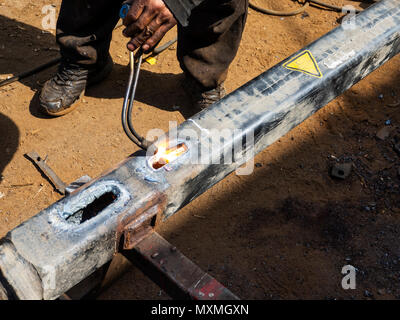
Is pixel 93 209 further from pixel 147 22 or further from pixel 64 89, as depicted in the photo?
pixel 64 89

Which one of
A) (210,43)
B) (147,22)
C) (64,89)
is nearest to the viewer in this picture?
(147,22)

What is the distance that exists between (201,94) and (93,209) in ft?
6.67

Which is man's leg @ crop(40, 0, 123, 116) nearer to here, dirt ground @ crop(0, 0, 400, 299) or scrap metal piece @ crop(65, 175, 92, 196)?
dirt ground @ crop(0, 0, 400, 299)

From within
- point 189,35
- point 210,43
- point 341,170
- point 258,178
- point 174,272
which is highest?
point 174,272

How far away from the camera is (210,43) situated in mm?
3051

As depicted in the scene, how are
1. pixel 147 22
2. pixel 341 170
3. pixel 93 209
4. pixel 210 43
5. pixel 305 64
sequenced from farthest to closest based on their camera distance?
pixel 210 43, pixel 341 170, pixel 147 22, pixel 305 64, pixel 93 209

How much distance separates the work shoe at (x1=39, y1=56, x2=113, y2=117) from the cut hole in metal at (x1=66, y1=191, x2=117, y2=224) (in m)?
1.99

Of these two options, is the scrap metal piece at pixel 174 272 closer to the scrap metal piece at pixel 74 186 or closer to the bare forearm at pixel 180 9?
the scrap metal piece at pixel 74 186

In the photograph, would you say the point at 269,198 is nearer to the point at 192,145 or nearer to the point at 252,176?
the point at 252,176

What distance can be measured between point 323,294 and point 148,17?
1657mm

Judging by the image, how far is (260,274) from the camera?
248 cm

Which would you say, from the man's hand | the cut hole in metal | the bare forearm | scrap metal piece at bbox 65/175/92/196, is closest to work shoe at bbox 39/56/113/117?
the man's hand

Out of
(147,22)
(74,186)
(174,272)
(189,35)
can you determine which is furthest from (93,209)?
(189,35)
